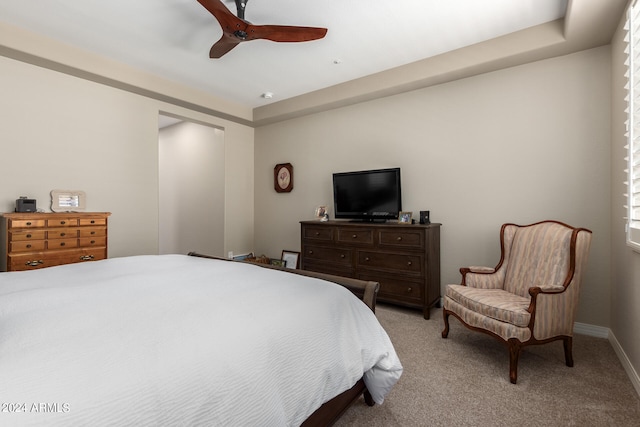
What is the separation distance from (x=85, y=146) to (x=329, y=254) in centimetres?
315

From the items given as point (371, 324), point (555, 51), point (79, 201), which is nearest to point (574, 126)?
Result: point (555, 51)

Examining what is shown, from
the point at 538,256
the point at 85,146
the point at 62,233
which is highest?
the point at 85,146

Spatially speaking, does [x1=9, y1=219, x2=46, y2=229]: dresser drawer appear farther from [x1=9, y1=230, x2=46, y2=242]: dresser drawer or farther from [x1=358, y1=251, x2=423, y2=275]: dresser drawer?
[x1=358, y1=251, x2=423, y2=275]: dresser drawer

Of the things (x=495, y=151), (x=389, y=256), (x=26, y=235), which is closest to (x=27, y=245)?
(x=26, y=235)

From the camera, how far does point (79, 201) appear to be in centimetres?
344

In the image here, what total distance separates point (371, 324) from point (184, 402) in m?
1.00

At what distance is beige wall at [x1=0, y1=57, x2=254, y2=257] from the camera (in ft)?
10.1

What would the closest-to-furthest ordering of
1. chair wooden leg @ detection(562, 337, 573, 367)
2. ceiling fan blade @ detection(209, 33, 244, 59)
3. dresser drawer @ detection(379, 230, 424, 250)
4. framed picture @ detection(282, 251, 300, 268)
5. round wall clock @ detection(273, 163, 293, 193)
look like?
chair wooden leg @ detection(562, 337, 573, 367) → ceiling fan blade @ detection(209, 33, 244, 59) → dresser drawer @ detection(379, 230, 424, 250) → framed picture @ detection(282, 251, 300, 268) → round wall clock @ detection(273, 163, 293, 193)

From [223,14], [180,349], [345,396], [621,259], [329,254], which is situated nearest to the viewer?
[180,349]

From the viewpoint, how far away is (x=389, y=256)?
3434 millimetres

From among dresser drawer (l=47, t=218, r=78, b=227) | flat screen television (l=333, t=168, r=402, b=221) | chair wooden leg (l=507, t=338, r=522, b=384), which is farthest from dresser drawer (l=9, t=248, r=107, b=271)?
chair wooden leg (l=507, t=338, r=522, b=384)

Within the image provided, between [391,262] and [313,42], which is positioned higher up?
[313,42]

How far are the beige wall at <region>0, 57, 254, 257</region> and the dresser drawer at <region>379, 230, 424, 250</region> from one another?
304 cm

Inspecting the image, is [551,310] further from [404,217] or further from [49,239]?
[49,239]
